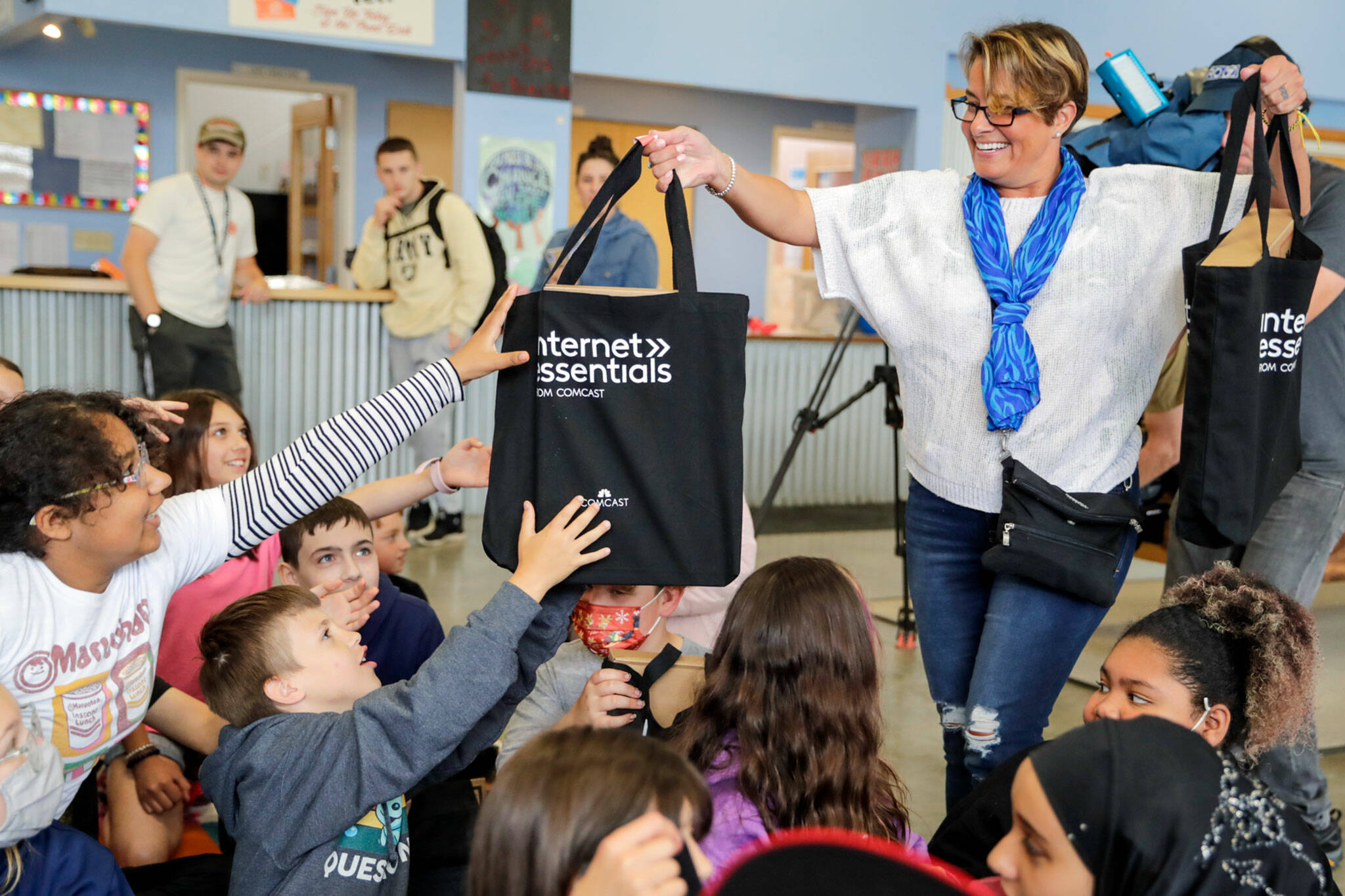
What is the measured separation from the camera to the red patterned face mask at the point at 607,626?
6.21 feet

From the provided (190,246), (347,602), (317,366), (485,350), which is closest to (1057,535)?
(485,350)

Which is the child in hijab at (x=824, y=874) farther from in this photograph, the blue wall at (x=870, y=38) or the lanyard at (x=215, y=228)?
the blue wall at (x=870, y=38)

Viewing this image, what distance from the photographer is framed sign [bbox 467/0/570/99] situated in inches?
245

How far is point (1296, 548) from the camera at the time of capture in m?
2.32

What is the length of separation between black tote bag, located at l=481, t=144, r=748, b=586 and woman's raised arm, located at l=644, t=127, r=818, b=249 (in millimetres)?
64

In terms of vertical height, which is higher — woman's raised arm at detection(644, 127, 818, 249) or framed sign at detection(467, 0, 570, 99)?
framed sign at detection(467, 0, 570, 99)

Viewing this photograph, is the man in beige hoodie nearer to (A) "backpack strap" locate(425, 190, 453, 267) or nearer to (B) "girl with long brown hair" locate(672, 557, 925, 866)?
(A) "backpack strap" locate(425, 190, 453, 267)

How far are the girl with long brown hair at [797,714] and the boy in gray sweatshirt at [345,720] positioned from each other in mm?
225

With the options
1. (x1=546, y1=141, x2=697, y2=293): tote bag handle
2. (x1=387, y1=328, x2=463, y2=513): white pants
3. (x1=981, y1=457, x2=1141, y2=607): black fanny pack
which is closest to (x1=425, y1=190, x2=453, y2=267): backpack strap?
(x1=387, y1=328, x2=463, y2=513): white pants

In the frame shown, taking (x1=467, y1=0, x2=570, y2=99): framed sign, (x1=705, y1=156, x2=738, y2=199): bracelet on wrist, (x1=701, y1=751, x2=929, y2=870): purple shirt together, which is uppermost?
(x1=467, y1=0, x2=570, y2=99): framed sign

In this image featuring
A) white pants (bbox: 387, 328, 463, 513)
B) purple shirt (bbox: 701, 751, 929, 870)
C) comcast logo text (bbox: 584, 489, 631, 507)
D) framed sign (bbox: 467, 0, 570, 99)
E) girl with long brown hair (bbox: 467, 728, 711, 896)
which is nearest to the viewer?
girl with long brown hair (bbox: 467, 728, 711, 896)

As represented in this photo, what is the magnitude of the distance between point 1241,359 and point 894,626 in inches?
112

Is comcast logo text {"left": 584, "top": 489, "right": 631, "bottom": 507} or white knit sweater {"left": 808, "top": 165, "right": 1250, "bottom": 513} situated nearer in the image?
comcast logo text {"left": 584, "top": 489, "right": 631, "bottom": 507}

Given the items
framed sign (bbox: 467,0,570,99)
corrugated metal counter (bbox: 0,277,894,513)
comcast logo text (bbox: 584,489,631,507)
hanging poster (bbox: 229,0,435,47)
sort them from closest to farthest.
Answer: comcast logo text (bbox: 584,489,631,507) < corrugated metal counter (bbox: 0,277,894,513) < hanging poster (bbox: 229,0,435,47) < framed sign (bbox: 467,0,570,99)
